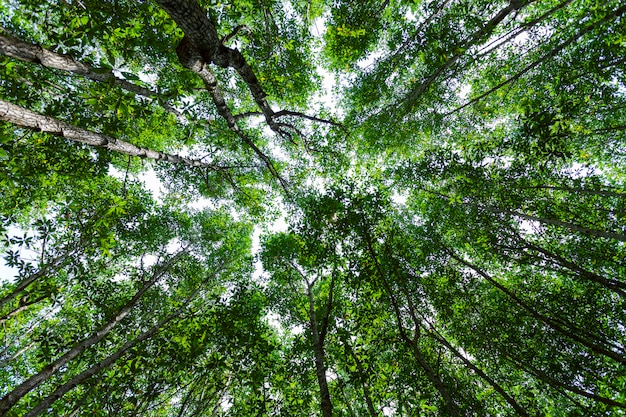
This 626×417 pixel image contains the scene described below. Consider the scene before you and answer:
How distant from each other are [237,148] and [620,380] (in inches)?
586

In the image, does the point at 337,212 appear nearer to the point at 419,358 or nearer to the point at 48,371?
the point at 419,358

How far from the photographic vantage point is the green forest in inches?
207

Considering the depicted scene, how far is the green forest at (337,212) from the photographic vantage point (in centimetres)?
526

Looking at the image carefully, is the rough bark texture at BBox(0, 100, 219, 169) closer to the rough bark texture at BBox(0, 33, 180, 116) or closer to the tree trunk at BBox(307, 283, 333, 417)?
the rough bark texture at BBox(0, 33, 180, 116)

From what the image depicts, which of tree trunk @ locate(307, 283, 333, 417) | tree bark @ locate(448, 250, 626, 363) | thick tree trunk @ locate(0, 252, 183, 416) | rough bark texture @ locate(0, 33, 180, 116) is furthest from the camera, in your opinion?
tree trunk @ locate(307, 283, 333, 417)

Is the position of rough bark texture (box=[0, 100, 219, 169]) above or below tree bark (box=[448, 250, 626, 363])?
above

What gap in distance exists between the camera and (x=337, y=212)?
723 cm

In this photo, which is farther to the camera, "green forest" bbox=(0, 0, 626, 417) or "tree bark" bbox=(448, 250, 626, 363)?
"green forest" bbox=(0, 0, 626, 417)

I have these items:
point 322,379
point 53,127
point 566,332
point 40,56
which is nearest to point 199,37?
point 40,56

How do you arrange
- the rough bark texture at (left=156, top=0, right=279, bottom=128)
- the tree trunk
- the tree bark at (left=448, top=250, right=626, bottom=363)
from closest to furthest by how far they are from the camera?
the rough bark texture at (left=156, top=0, right=279, bottom=128), the tree bark at (left=448, top=250, right=626, bottom=363), the tree trunk

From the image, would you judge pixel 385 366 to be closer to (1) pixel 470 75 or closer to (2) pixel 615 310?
(2) pixel 615 310

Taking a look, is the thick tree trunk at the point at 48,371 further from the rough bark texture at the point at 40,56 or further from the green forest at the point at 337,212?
the rough bark texture at the point at 40,56

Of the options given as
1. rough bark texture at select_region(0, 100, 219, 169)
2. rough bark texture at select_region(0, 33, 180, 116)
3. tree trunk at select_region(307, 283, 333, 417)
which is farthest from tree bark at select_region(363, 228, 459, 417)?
rough bark texture at select_region(0, 100, 219, 169)

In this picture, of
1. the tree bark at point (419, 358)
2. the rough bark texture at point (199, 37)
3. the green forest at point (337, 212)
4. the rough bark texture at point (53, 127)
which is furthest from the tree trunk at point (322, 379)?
the rough bark texture at point (199, 37)
